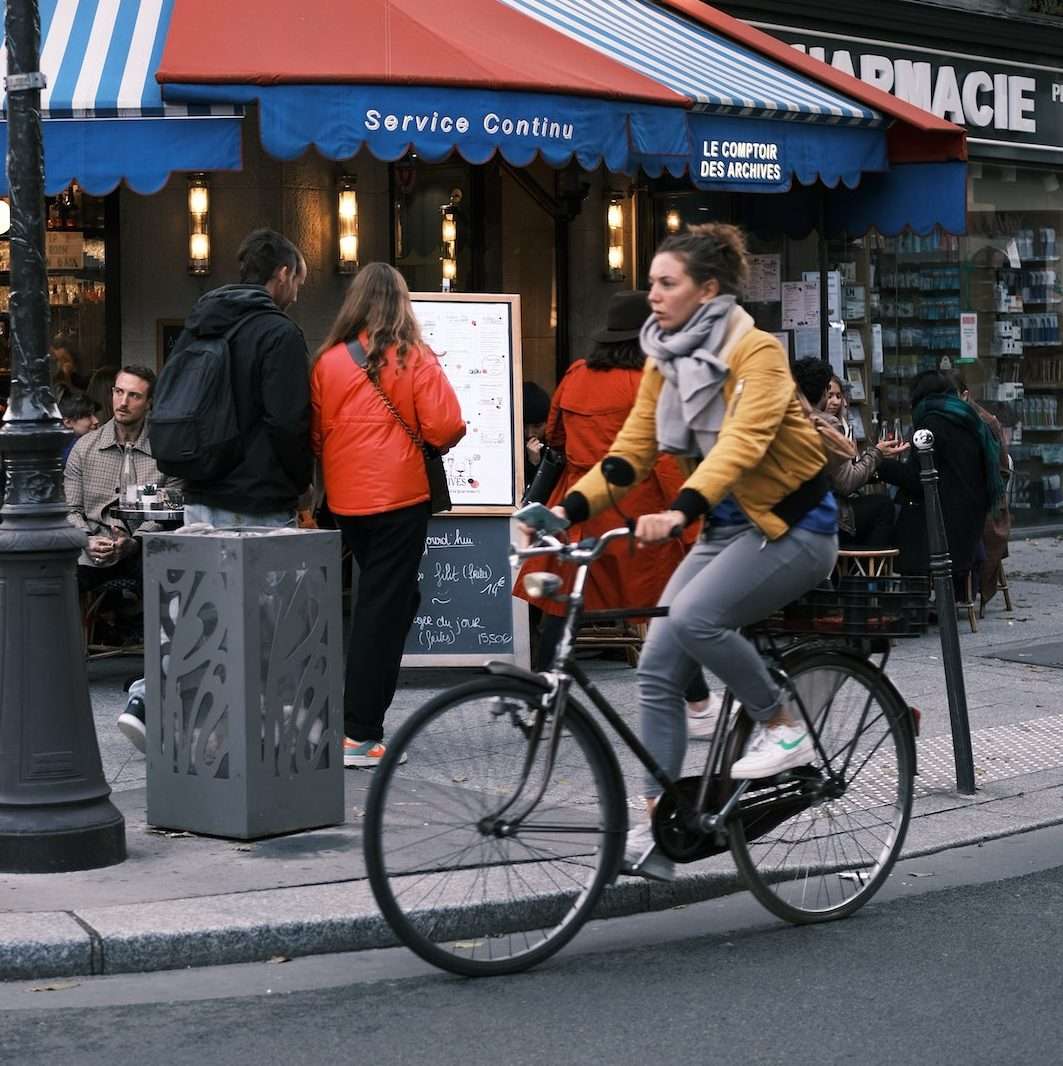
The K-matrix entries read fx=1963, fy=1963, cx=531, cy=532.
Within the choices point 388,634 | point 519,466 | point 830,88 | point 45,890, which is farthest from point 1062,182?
point 45,890

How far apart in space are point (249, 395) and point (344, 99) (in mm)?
2621

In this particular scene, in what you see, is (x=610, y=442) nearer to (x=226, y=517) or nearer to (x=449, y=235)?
(x=226, y=517)

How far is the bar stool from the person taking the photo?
10584 mm

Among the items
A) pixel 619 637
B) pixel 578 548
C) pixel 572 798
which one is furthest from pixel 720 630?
pixel 619 637

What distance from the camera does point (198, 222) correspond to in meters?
12.5

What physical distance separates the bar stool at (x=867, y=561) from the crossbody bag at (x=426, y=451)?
3.31 meters

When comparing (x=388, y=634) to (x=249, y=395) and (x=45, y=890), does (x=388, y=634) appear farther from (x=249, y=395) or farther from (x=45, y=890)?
(x=45, y=890)

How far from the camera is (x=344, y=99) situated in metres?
9.40

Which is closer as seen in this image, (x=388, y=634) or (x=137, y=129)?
(x=388, y=634)

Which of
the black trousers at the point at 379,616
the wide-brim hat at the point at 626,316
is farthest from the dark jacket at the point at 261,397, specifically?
the wide-brim hat at the point at 626,316

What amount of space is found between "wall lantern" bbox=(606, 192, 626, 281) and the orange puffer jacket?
21.7ft

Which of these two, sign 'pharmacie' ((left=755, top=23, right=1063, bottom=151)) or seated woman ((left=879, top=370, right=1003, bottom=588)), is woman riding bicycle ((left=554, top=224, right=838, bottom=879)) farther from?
sign 'pharmacie' ((left=755, top=23, right=1063, bottom=151))

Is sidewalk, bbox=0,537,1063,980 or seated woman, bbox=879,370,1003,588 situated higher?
seated woman, bbox=879,370,1003,588

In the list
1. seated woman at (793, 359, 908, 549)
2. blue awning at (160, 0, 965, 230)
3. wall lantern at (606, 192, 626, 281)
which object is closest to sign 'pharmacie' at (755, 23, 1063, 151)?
wall lantern at (606, 192, 626, 281)
